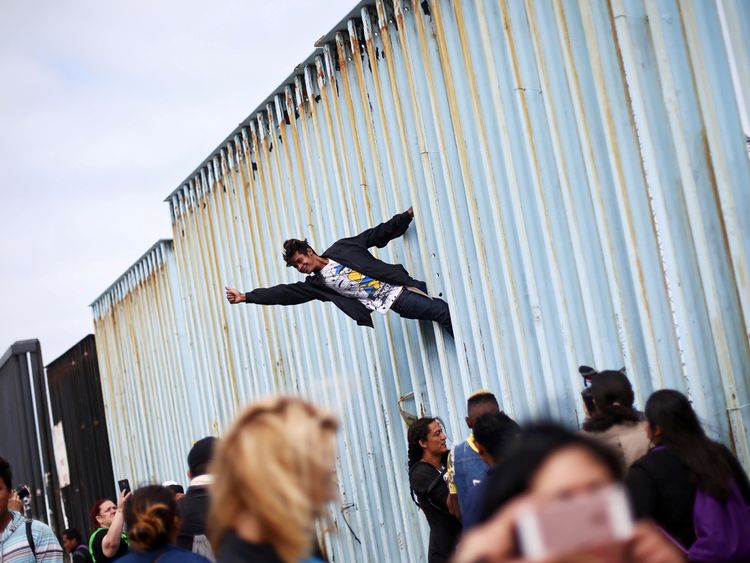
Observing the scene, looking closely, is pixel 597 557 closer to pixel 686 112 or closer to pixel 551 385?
pixel 686 112

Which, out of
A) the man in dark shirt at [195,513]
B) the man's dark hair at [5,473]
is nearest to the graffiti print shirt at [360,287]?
the man in dark shirt at [195,513]

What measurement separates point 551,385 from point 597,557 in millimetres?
4615

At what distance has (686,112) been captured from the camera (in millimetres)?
5004

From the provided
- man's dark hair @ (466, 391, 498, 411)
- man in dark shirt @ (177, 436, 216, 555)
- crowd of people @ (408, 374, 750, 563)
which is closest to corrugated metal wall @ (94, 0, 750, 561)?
crowd of people @ (408, 374, 750, 563)

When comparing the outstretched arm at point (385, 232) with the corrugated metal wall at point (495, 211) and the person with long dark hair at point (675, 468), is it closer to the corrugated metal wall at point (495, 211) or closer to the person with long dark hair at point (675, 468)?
the corrugated metal wall at point (495, 211)

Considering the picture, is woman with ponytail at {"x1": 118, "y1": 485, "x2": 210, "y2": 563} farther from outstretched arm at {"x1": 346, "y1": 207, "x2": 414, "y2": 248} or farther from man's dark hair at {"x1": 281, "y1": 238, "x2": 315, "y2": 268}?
outstretched arm at {"x1": 346, "y1": 207, "x2": 414, "y2": 248}

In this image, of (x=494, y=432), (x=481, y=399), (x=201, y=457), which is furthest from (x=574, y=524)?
(x=201, y=457)

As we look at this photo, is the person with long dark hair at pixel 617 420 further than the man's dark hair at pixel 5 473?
No

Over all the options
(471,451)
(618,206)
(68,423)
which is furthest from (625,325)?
(68,423)

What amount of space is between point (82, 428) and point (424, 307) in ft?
33.0

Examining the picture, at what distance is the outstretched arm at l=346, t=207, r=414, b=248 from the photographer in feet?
23.1

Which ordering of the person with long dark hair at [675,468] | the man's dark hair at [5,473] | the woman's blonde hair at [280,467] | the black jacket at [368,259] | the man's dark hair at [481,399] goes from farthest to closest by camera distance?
the black jacket at [368,259] < the man's dark hair at [481,399] < the man's dark hair at [5,473] < the person with long dark hair at [675,468] < the woman's blonde hair at [280,467]

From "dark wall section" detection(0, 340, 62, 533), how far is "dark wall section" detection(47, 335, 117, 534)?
4.40ft

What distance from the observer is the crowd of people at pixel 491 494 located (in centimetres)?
136
